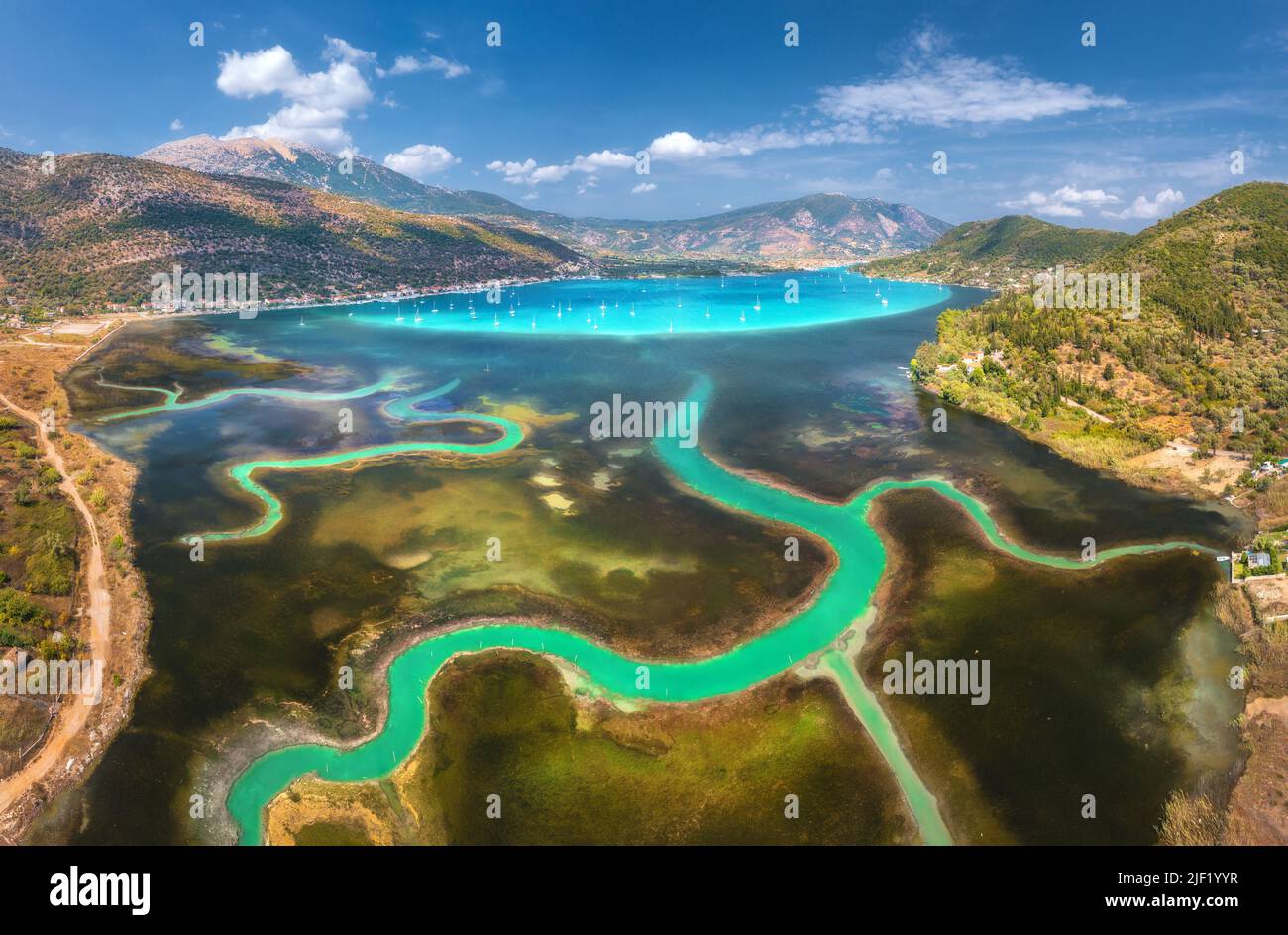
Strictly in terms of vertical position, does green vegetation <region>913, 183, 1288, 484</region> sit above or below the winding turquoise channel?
above

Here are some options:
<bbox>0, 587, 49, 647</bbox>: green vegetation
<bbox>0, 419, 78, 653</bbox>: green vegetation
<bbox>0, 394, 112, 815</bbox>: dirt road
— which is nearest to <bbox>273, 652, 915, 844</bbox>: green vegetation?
<bbox>0, 394, 112, 815</bbox>: dirt road

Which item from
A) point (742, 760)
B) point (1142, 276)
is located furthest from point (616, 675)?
point (1142, 276)

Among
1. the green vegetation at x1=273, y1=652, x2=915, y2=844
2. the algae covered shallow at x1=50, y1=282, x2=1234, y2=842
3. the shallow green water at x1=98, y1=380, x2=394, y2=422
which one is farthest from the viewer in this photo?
the shallow green water at x1=98, y1=380, x2=394, y2=422

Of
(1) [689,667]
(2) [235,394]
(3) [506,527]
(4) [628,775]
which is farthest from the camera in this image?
(2) [235,394]

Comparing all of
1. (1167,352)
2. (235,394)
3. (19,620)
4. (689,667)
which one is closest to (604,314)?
(235,394)

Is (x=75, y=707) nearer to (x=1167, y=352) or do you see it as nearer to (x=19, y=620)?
(x=19, y=620)

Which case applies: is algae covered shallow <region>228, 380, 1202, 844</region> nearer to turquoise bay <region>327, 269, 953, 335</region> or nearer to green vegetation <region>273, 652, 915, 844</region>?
green vegetation <region>273, 652, 915, 844</region>

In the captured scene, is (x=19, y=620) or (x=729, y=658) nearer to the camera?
(x=19, y=620)

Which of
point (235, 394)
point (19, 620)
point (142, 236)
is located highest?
point (142, 236)

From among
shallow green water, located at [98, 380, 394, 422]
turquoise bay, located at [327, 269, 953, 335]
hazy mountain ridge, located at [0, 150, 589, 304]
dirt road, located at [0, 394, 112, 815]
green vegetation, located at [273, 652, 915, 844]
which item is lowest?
green vegetation, located at [273, 652, 915, 844]
